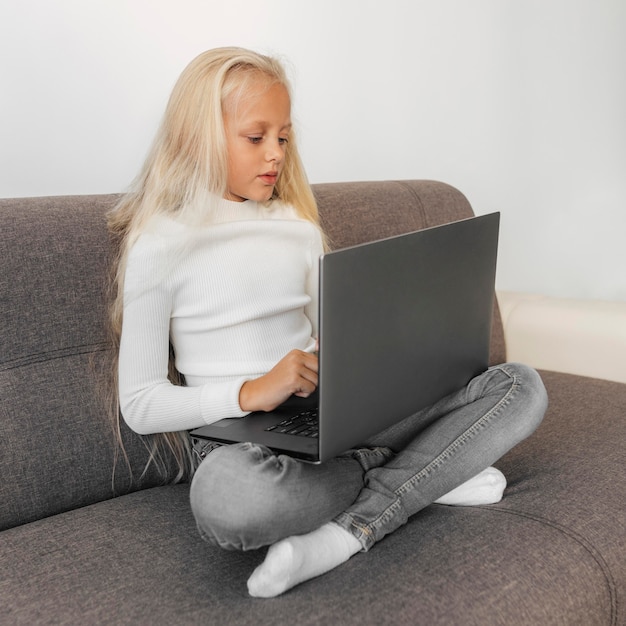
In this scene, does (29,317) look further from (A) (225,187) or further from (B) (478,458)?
(B) (478,458)

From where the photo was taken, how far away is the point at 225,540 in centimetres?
112

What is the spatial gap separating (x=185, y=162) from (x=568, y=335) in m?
1.08

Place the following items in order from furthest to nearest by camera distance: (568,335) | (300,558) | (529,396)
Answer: (568,335) → (529,396) → (300,558)

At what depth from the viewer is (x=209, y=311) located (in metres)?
1.46

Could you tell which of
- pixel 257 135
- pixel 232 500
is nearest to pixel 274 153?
pixel 257 135

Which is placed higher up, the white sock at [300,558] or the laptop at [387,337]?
the laptop at [387,337]

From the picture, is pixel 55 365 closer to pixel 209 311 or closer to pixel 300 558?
pixel 209 311

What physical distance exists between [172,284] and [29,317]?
0.24 meters

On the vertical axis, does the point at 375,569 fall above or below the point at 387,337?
below

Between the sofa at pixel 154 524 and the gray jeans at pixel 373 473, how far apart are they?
5 centimetres

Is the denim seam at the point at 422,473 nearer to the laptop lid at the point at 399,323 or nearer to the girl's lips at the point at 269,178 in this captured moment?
the laptop lid at the point at 399,323

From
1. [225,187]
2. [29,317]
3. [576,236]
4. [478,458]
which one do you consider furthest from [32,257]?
[576,236]

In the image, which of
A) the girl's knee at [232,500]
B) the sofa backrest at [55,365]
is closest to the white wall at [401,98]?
the sofa backrest at [55,365]

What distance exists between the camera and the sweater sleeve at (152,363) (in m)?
1.37
